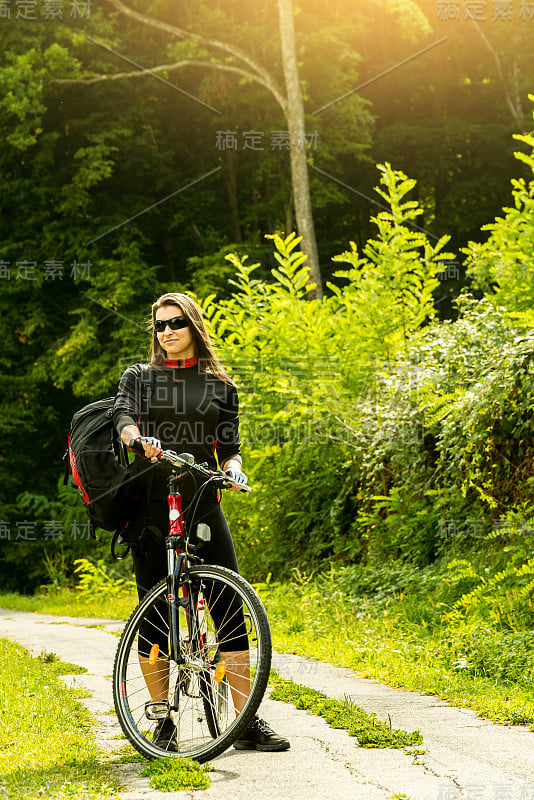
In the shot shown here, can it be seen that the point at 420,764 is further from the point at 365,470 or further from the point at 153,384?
the point at 365,470

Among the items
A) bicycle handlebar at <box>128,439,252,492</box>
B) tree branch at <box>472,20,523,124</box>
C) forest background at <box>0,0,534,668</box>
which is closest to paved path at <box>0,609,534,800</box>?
bicycle handlebar at <box>128,439,252,492</box>

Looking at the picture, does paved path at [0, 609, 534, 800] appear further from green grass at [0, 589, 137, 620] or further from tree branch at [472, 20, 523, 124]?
tree branch at [472, 20, 523, 124]

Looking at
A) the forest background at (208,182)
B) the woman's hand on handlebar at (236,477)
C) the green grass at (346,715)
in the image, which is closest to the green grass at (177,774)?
the green grass at (346,715)

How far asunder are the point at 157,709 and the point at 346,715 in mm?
1201

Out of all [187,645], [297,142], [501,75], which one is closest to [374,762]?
[187,645]

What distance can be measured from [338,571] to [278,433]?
2106mm

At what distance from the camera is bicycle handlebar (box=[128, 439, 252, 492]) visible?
432 centimetres

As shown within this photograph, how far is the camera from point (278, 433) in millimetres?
11625

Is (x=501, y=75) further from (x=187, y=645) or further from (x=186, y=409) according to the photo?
(x=187, y=645)

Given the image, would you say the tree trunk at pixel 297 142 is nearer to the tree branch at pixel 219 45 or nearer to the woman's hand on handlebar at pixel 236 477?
the tree branch at pixel 219 45

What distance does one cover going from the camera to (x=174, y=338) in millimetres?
4812

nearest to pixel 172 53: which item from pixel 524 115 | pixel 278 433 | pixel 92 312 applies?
pixel 92 312

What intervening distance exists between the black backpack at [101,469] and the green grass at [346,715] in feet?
5.06

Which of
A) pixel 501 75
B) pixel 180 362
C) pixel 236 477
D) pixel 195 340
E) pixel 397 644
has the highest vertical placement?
pixel 501 75
